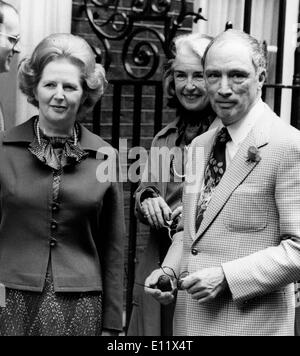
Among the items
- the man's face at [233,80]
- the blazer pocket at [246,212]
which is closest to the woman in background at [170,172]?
the man's face at [233,80]

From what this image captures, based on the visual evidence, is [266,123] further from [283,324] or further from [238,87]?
[283,324]

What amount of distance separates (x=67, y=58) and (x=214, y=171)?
2.59 feet

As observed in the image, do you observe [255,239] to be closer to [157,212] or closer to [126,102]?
[157,212]

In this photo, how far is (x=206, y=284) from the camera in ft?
13.8

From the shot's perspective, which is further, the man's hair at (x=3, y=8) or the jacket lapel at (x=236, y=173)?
the man's hair at (x=3, y=8)

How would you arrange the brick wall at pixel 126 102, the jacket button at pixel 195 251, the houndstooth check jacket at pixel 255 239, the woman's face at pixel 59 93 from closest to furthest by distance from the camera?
the houndstooth check jacket at pixel 255 239
the jacket button at pixel 195 251
the woman's face at pixel 59 93
the brick wall at pixel 126 102

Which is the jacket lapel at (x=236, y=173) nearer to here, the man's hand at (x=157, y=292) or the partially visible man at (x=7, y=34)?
the man's hand at (x=157, y=292)

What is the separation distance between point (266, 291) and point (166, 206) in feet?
3.83

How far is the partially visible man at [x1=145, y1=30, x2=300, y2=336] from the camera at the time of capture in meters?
4.17

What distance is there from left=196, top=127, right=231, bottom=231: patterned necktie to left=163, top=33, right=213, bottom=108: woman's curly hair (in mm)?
906

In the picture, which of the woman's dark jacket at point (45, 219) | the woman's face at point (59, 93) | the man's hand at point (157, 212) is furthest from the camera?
the man's hand at point (157, 212)

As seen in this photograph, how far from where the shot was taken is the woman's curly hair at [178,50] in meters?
5.29

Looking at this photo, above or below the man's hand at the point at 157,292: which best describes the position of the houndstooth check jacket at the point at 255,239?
above
